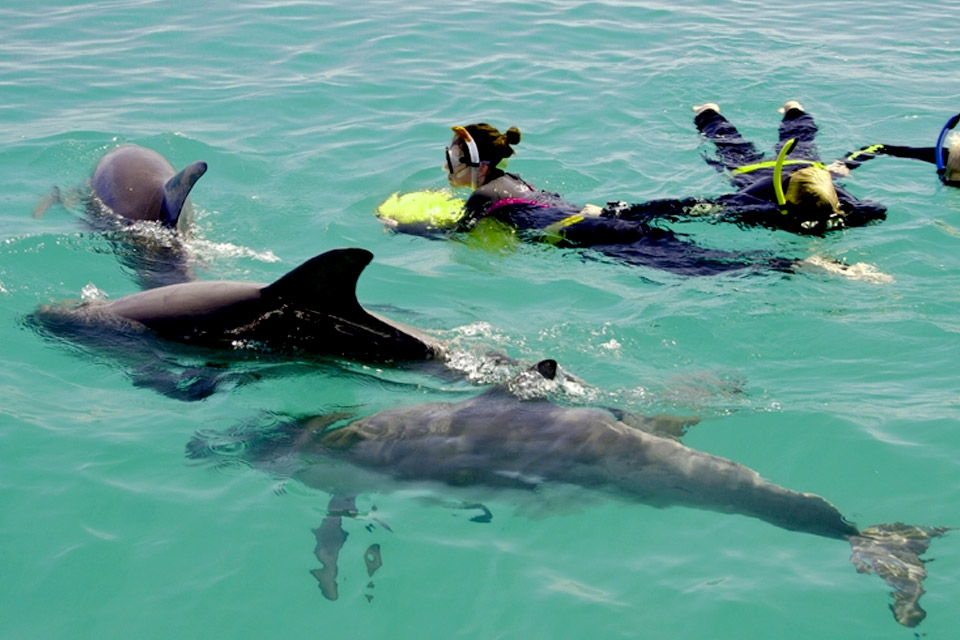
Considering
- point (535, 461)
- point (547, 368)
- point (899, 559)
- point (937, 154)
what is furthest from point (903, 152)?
point (535, 461)

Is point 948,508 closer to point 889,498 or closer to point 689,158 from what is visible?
point 889,498

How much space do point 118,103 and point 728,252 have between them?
358 inches

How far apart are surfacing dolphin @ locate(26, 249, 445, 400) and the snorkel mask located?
2615 mm

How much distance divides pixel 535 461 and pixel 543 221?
12.4 feet

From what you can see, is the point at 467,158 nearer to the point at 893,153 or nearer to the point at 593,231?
the point at 593,231

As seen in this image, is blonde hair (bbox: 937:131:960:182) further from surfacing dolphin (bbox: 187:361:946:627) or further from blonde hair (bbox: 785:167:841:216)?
surfacing dolphin (bbox: 187:361:946:627)

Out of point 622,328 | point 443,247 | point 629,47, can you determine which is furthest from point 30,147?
point 629,47

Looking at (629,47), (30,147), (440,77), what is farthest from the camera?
(629,47)

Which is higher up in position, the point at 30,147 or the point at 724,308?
the point at 30,147

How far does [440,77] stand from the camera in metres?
15.0

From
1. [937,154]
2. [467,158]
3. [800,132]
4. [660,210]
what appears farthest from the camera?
[800,132]

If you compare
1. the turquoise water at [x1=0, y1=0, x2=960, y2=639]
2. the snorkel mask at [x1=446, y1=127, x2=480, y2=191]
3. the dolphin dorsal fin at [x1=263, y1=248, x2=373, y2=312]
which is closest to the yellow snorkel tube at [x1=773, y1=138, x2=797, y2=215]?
the turquoise water at [x1=0, y1=0, x2=960, y2=639]

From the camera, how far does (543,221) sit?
30.6ft

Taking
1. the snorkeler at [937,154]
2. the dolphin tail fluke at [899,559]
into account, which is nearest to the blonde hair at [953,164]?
the snorkeler at [937,154]
